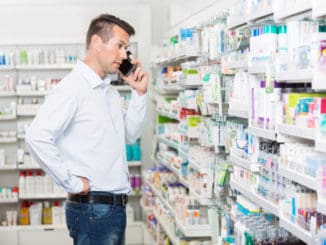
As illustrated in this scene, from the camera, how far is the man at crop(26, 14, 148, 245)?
359 cm

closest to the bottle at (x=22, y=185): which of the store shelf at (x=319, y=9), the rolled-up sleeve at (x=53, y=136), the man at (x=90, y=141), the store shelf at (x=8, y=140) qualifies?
the store shelf at (x=8, y=140)

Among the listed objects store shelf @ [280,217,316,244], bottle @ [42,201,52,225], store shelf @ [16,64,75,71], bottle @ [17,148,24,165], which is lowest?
bottle @ [42,201,52,225]

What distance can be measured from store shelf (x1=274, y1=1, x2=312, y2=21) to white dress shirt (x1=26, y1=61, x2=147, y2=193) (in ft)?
4.18

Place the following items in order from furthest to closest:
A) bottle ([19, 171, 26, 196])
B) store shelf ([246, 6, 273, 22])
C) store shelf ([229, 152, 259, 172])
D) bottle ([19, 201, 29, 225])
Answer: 1. bottle ([19, 201, 29, 225])
2. bottle ([19, 171, 26, 196])
3. store shelf ([229, 152, 259, 172])
4. store shelf ([246, 6, 273, 22])

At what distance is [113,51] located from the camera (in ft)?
12.7

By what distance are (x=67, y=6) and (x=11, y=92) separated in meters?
1.48

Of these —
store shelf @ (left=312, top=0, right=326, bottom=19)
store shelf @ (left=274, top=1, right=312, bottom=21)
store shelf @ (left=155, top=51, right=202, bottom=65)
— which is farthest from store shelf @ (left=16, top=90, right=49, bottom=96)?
store shelf @ (left=312, top=0, right=326, bottom=19)

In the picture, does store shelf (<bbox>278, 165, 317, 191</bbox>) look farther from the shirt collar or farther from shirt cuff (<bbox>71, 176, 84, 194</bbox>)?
the shirt collar

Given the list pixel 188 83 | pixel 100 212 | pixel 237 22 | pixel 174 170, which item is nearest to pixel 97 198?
pixel 100 212

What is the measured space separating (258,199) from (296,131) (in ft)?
2.33

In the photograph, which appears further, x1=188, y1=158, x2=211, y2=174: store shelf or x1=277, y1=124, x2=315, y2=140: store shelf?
x1=188, y1=158, x2=211, y2=174: store shelf

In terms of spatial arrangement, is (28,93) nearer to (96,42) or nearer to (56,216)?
(56,216)

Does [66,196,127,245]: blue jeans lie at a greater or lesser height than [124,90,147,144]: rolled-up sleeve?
lesser

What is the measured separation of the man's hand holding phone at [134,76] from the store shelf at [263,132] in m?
1.04
